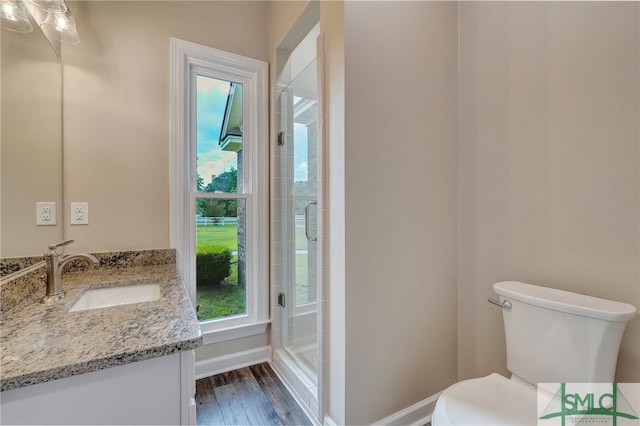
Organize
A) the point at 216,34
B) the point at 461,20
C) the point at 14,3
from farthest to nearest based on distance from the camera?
1. the point at 216,34
2. the point at 461,20
3. the point at 14,3

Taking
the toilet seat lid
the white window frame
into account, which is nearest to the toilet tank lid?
the toilet seat lid

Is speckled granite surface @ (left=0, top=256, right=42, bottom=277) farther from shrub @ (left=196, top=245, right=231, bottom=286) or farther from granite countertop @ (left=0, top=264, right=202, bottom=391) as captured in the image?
shrub @ (left=196, top=245, right=231, bottom=286)

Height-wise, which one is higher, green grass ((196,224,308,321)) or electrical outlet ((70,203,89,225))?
electrical outlet ((70,203,89,225))

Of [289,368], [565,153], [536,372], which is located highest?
[565,153]

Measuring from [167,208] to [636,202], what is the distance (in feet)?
7.59

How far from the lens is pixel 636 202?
1.02 meters

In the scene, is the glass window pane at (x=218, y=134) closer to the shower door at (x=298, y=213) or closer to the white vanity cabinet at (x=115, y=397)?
the shower door at (x=298, y=213)

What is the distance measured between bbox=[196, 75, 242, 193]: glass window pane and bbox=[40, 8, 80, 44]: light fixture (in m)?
0.65

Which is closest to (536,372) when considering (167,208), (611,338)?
(611,338)

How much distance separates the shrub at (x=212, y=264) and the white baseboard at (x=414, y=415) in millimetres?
1333

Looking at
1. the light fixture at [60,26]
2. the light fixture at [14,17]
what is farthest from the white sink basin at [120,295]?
the light fixture at [60,26]

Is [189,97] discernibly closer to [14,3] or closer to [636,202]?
[14,3]

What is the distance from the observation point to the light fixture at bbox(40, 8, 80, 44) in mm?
1271

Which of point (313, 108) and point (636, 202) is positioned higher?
point (313, 108)
